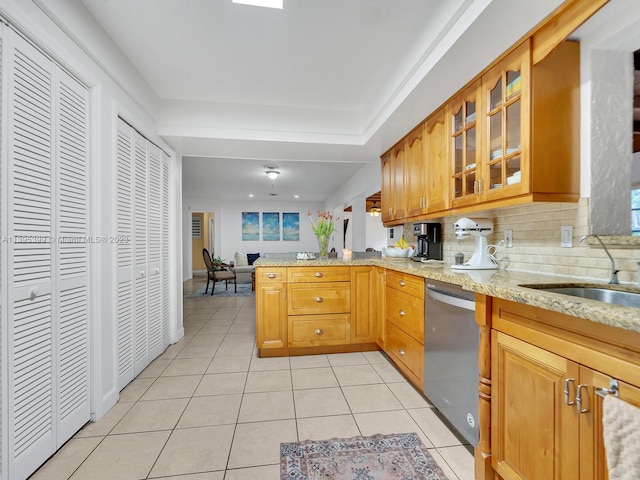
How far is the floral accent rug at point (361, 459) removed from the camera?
1403 millimetres

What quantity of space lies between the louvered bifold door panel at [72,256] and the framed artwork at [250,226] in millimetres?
8118

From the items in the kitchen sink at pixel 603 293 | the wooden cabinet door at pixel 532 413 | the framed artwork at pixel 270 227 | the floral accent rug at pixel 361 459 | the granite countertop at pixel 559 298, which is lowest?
the floral accent rug at pixel 361 459

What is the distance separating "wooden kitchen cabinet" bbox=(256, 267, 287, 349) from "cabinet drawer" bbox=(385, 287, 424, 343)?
1.00m

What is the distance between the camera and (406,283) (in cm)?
228

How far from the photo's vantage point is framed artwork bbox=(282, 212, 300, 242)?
10.2m

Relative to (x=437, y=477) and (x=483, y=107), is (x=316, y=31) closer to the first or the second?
(x=483, y=107)

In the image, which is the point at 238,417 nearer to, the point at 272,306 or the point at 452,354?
the point at 272,306

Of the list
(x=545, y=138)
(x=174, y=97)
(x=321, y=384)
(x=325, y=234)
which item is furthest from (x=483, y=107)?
(x=174, y=97)

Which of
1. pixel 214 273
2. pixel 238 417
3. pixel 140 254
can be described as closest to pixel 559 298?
pixel 238 417

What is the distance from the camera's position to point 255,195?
9078 mm

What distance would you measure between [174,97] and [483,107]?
8.74ft

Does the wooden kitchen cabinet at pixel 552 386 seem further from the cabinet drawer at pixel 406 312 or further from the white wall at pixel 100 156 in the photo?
the white wall at pixel 100 156

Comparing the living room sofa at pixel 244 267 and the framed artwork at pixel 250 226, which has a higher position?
the framed artwork at pixel 250 226

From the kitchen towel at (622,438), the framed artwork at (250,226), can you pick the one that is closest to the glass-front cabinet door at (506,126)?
the kitchen towel at (622,438)
